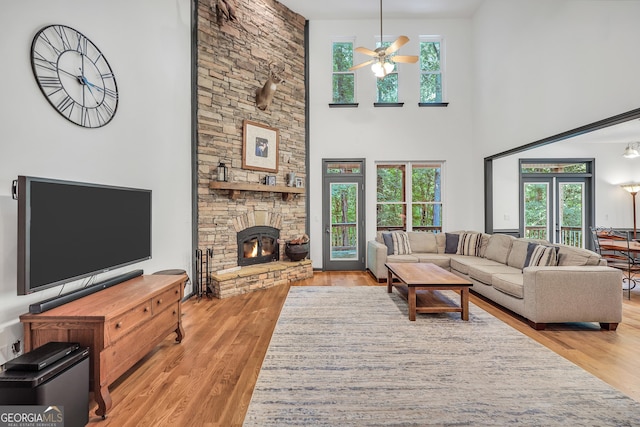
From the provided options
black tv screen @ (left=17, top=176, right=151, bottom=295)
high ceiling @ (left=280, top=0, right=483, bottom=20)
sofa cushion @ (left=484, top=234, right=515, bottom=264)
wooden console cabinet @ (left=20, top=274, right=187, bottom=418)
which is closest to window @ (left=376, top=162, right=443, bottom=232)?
sofa cushion @ (left=484, top=234, right=515, bottom=264)

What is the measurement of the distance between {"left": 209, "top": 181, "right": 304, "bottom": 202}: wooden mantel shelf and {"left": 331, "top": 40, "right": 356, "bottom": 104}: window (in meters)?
2.33

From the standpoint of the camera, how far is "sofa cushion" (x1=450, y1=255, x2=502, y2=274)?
173 inches

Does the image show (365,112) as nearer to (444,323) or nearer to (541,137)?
(541,137)

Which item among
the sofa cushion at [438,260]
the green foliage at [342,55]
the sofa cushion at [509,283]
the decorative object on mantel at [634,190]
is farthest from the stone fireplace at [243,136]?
the decorative object on mantel at [634,190]

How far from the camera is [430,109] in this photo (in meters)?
5.89

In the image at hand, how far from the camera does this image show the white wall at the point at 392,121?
5828 millimetres

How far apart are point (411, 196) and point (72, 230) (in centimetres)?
548

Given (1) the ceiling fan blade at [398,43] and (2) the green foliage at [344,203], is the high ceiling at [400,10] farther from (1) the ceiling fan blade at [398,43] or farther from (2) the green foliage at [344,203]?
(2) the green foliage at [344,203]

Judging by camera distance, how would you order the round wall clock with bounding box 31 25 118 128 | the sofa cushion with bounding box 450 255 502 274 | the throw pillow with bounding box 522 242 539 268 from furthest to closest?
the sofa cushion with bounding box 450 255 502 274 → the throw pillow with bounding box 522 242 539 268 → the round wall clock with bounding box 31 25 118 128

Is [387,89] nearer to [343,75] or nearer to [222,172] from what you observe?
[343,75]

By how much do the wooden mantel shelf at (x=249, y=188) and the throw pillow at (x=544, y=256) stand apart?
150 inches

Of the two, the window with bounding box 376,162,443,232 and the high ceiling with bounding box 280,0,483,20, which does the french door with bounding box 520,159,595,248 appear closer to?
the window with bounding box 376,162,443,232

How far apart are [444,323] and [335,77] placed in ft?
17.0

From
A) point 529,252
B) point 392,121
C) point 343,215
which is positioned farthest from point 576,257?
point 392,121
